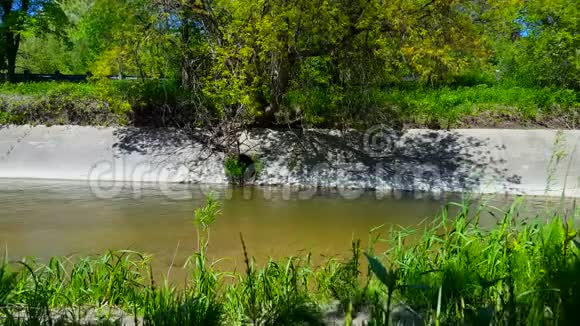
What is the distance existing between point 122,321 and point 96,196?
7.21 m

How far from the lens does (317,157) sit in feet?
35.3

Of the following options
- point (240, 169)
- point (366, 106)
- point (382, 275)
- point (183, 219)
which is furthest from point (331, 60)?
point (382, 275)

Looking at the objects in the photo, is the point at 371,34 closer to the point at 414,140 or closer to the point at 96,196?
the point at 414,140

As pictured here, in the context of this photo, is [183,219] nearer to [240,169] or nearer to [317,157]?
[240,169]

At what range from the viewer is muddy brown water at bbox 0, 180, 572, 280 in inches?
239

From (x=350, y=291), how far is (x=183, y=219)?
5.01 meters

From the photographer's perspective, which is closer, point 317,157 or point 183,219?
point 183,219

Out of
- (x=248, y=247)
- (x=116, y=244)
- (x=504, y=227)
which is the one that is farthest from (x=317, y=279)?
(x=116, y=244)

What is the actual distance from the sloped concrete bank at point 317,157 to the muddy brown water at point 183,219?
55cm

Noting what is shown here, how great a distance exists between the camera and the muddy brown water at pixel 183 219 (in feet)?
19.9

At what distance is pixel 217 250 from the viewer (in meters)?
5.94
